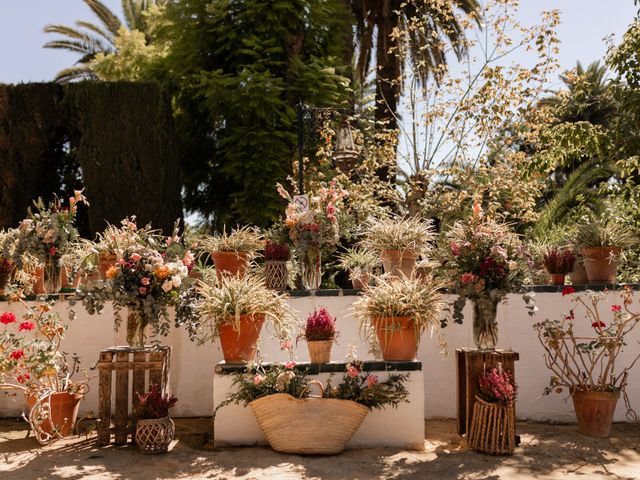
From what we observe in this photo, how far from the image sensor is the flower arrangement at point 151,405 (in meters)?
4.78

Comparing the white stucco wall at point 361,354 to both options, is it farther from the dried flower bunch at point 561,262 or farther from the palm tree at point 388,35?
the palm tree at point 388,35

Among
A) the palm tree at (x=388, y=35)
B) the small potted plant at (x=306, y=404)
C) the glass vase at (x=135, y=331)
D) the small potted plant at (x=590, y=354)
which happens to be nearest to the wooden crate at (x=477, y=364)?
the small potted plant at (x=306, y=404)

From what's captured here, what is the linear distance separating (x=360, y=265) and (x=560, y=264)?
1.83 meters

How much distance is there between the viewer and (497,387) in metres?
4.72

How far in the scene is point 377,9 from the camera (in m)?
14.1

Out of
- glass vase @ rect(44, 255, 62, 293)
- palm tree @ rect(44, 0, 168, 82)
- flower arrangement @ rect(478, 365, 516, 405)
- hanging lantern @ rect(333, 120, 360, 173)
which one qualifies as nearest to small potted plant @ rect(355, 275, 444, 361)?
flower arrangement @ rect(478, 365, 516, 405)

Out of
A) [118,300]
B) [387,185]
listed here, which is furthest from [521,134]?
[118,300]

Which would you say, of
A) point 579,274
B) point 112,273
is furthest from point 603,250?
point 112,273

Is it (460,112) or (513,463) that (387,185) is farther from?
(513,463)

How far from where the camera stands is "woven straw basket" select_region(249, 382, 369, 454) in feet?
15.0

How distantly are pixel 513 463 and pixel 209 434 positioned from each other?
7.67 feet

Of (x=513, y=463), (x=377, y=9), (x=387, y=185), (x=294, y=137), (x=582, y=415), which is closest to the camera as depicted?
(x=513, y=463)

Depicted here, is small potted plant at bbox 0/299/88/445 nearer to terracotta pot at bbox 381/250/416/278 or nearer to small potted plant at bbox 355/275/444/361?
small potted plant at bbox 355/275/444/361

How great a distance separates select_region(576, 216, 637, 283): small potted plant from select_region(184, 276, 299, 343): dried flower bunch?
9.21 feet
